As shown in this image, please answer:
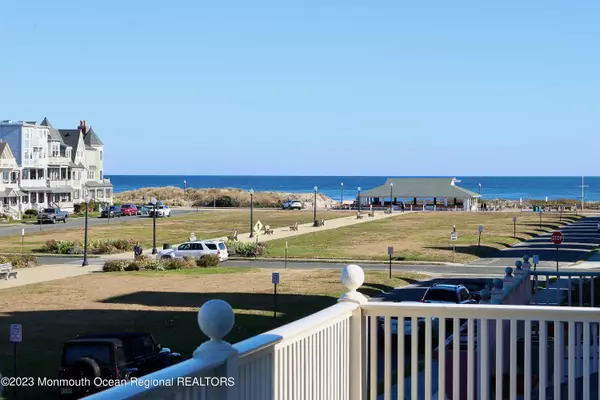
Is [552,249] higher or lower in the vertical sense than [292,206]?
lower

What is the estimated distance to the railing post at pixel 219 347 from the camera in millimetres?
4078

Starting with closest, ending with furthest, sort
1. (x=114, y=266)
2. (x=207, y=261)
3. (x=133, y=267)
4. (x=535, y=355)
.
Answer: (x=535, y=355) → (x=114, y=266) → (x=133, y=267) → (x=207, y=261)

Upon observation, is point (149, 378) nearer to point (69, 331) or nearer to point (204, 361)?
point (204, 361)

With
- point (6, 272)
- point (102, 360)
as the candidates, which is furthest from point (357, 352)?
point (6, 272)

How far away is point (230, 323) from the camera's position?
4.14 m

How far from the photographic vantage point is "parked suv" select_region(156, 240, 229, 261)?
43188mm

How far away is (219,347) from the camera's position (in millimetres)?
4203

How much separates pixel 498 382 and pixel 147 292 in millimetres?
26076

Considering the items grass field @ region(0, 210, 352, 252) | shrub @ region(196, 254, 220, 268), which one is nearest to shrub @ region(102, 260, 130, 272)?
shrub @ region(196, 254, 220, 268)

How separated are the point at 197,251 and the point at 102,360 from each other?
28826 mm

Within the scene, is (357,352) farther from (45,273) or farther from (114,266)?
(114,266)

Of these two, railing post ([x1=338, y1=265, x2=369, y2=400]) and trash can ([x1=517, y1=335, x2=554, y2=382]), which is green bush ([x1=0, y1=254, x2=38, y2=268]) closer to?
trash can ([x1=517, y1=335, x2=554, y2=382])

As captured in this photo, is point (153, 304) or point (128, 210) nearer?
point (153, 304)

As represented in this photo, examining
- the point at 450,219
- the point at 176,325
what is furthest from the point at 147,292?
the point at 450,219
